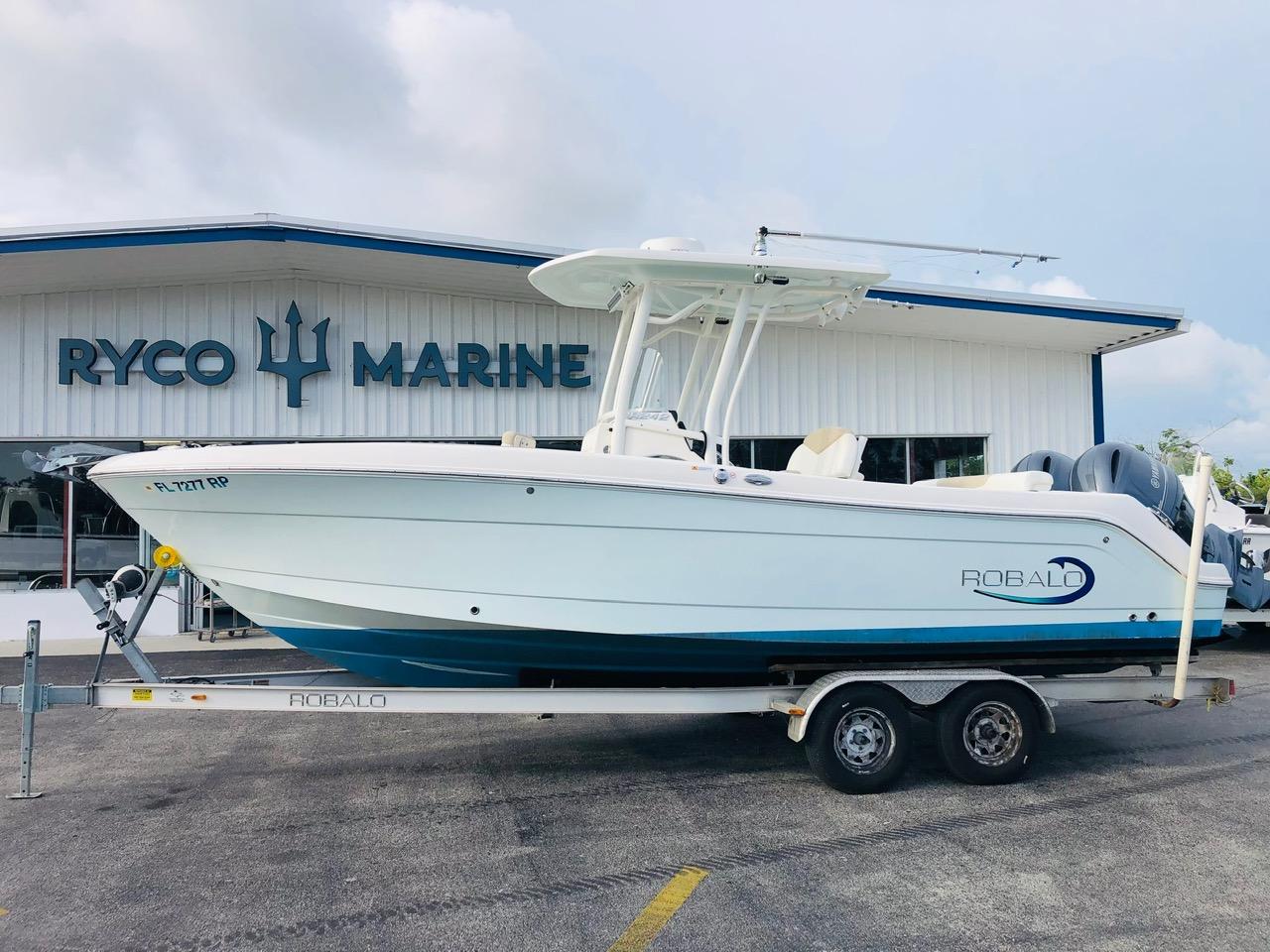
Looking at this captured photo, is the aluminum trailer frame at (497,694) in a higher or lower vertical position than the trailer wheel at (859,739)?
higher

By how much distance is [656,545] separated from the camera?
418 cm

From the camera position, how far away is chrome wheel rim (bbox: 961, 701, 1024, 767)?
4.82 meters

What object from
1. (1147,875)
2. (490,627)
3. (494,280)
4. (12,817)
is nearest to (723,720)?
(490,627)

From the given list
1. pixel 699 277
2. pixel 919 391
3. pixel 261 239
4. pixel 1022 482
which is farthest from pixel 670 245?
pixel 919 391

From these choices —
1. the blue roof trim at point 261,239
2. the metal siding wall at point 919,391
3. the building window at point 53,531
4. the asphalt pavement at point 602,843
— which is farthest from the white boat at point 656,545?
the building window at point 53,531

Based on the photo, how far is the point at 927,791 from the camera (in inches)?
185

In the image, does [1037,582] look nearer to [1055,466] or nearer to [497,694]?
[1055,466]

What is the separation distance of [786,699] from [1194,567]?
240 centimetres

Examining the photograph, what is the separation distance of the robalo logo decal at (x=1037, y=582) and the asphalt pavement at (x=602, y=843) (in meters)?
1.02

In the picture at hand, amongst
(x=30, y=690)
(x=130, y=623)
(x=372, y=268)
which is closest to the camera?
(x=30, y=690)

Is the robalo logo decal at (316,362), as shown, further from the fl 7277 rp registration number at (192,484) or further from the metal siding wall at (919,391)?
the fl 7277 rp registration number at (192,484)

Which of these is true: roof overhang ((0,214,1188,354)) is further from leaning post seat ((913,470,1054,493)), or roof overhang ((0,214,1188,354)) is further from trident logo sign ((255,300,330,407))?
leaning post seat ((913,470,1054,493))

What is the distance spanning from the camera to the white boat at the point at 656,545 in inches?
160

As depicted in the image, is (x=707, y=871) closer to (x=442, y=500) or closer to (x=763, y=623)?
(x=763, y=623)
